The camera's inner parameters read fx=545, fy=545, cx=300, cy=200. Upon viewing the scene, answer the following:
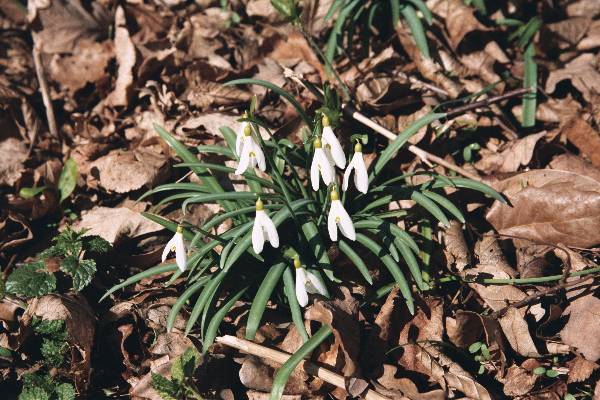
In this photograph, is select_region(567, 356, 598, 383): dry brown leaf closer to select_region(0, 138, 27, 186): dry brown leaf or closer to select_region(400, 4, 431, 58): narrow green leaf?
select_region(400, 4, 431, 58): narrow green leaf

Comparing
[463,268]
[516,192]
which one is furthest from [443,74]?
[463,268]

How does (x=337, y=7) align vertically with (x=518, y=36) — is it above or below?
above

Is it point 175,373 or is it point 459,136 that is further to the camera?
point 459,136

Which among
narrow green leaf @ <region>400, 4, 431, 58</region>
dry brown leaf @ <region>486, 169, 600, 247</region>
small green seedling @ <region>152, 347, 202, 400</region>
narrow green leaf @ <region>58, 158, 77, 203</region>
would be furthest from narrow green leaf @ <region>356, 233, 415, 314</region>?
narrow green leaf @ <region>58, 158, 77, 203</region>

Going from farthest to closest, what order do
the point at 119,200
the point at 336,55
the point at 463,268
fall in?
the point at 336,55, the point at 119,200, the point at 463,268

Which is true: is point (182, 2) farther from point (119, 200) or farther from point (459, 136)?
point (459, 136)

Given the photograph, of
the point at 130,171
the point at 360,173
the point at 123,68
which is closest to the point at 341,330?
the point at 360,173

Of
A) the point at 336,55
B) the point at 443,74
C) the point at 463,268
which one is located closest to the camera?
the point at 463,268
